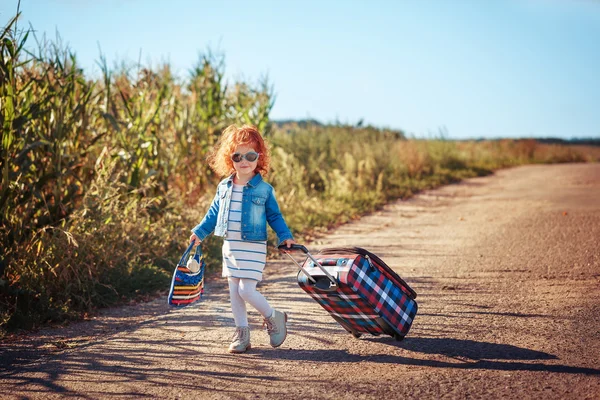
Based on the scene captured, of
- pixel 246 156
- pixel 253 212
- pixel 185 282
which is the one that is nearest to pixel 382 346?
pixel 253 212

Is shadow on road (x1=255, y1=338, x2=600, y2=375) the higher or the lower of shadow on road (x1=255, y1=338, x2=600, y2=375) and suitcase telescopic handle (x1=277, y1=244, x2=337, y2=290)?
the lower

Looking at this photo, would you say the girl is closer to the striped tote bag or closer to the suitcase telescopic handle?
the suitcase telescopic handle

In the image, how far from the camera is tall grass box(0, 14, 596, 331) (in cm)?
625

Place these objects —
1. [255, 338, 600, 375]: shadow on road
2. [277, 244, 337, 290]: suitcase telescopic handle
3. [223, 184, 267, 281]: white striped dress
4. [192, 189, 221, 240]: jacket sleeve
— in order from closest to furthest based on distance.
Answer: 1. [255, 338, 600, 375]: shadow on road
2. [277, 244, 337, 290]: suitcase telescopic handle
3. [223, 184, 267, 281]: white striped dress
4. [192, 189, 221, 240]: jacket sleeve

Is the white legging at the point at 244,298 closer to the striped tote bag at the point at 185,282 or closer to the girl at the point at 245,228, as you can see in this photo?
the girl at the point at 245,228

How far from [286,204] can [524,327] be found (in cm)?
624

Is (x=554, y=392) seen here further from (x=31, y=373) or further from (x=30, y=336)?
(x=30, y=336)

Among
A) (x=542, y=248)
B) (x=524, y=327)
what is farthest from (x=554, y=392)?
(x=542, y=248)

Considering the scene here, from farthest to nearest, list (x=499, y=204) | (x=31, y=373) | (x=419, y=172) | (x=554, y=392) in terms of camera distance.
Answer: (x=419, y=172) → (x=499, y=204) → (x=31, y=373) → (x=554, y=392)

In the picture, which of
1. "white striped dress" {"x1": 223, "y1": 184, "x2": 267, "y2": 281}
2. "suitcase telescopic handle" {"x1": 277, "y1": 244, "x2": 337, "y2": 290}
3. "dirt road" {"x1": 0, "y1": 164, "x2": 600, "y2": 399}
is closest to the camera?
"dirt road" {"x1": 0, "y1": 164, "x2": 600, "y2": 399}

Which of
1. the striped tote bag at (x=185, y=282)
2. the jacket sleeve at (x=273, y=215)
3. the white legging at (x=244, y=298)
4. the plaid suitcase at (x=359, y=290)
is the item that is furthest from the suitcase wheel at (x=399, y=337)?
the striped tote bag at (x=185, y=282)


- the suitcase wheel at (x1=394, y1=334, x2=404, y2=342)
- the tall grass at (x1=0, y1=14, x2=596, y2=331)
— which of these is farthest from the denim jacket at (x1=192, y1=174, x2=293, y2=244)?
the tall grass at (x1=0, y1=14, x2=596, y2=331)

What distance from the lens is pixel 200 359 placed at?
4.57 metres

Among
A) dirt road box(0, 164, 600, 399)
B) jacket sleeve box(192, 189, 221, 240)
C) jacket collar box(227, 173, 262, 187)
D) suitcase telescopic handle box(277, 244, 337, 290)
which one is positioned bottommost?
dirt road box(0, 164, 600, 399)
